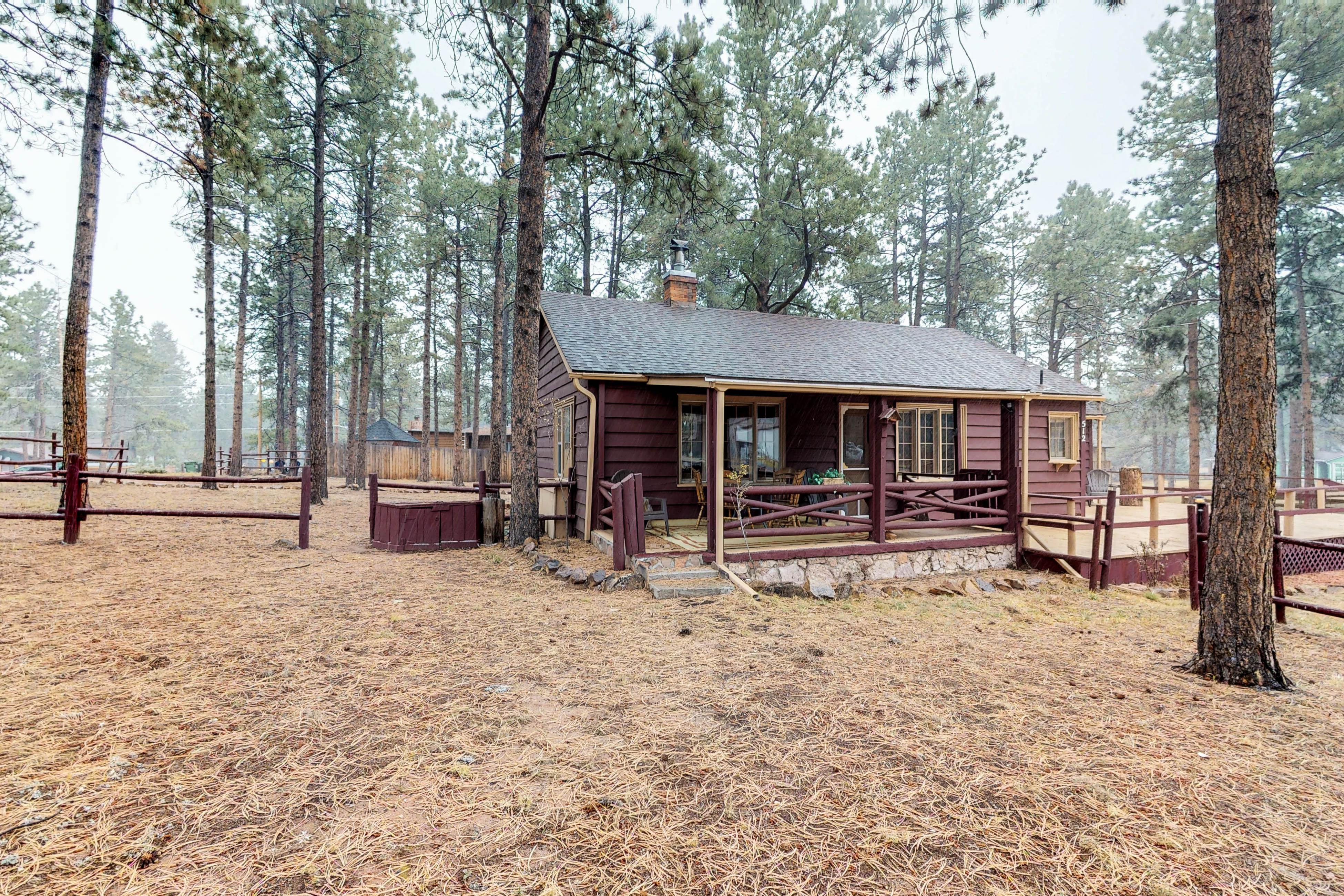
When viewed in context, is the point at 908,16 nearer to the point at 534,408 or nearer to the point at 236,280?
the point at 534,408

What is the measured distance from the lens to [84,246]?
7.15 meters

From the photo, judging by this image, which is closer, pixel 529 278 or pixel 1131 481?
pixel 529 278

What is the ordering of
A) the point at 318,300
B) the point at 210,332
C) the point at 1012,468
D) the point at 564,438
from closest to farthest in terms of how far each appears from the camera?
1. the point at 1012,468
2. the point at 564,438
3. the point at 318,300
4. the point at 210,332

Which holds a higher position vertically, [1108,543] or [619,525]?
[619,525]

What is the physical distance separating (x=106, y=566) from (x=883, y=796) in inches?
289

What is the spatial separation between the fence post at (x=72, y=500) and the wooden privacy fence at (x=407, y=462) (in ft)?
53.3

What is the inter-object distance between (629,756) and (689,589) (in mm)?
3395

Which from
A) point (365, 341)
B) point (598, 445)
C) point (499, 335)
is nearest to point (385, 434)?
point (365, 341)

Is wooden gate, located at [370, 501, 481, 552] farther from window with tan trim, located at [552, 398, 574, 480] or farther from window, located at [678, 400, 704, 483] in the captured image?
window, located at [678, 400, 704, 483]

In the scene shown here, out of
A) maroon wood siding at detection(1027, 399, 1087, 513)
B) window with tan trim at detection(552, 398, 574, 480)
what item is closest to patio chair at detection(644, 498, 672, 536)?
window with tan trim at detection(552, 398, 574, 480)

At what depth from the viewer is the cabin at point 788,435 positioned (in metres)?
7.29

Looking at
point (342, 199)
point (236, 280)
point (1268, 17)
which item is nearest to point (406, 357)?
point (236, 280)

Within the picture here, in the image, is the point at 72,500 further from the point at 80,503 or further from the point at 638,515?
the point at 638,515

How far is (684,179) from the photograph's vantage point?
27.8 feet
